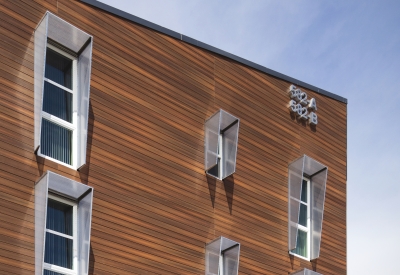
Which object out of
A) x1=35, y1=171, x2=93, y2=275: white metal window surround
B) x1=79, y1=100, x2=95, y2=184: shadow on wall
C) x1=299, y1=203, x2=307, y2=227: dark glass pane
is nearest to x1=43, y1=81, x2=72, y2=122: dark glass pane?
x1=79, y1=100, x2=95, y2=184: shadow on wall

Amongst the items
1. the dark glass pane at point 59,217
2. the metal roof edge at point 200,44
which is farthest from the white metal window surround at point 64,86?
the metal roof edge at point 200,44

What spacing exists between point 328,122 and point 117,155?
8578mm

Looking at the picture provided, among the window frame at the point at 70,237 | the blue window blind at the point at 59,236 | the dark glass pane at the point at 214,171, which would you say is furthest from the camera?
the dark glass pane at the point at 214,171

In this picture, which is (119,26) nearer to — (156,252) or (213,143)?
(213,143)

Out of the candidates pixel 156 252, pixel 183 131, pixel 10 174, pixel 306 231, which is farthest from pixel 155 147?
pixel 306 231

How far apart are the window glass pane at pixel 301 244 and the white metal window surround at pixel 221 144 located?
319 cm

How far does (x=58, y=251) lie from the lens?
50.0 feet

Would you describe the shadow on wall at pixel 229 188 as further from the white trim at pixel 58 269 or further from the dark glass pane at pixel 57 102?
the white trim at pixel 58 269

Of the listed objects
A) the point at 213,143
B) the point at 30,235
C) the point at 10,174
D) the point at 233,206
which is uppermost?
the point at 213,143

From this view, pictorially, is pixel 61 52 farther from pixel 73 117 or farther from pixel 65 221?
pixel 65 221

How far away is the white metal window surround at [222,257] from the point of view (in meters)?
18.0

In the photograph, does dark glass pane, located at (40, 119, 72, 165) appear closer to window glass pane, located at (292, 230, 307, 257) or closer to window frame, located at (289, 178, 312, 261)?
window frame, located at (289, 178, 312, 261)

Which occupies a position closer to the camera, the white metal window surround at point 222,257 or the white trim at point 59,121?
the white trim at point 59,121

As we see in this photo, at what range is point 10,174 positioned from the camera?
14.8m
